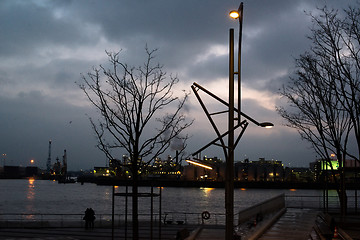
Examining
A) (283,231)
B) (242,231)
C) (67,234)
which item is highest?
(283,231)

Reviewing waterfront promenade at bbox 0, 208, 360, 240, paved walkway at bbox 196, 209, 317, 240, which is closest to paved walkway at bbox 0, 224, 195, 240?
waterfront promenade at bbox 0, 208, 360, 240

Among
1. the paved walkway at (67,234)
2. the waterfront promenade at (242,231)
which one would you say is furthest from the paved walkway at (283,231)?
the paved walkway at (67,234)

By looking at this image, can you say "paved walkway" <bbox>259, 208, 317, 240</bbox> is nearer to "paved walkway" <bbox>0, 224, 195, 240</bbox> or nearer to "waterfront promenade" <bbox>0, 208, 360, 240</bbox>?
"waterfront promenade" <bbox>0, 208, 360, 240</bbox>

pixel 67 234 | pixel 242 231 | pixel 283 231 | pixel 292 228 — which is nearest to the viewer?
pixel 283 231

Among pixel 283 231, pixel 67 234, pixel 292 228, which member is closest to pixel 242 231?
pixel 292 228

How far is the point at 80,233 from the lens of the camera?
3212 cm

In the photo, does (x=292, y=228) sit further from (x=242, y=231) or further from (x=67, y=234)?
(x=67, y=234)

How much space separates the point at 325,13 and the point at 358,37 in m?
2.33

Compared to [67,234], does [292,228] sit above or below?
above

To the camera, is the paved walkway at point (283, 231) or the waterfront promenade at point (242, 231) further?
the waterfront promenade at point (242, 231)

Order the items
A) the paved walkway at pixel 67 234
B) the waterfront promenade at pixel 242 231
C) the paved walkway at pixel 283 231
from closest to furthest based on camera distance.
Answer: the paved walkway at pixel 283 231 < the waterfront promenade at pixel 242 231 < the paved walkway at pixel 67 234

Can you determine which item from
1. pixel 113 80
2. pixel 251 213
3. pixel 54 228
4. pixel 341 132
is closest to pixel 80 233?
pixel 54 228

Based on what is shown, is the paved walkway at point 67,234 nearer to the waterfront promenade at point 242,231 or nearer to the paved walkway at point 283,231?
the waterfront promenade at point 242,231

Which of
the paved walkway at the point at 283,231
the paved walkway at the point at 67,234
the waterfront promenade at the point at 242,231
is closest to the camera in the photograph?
the paved walkway at the point at 283,231
